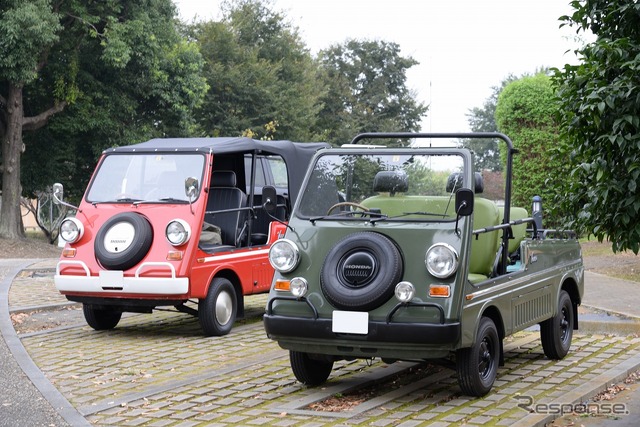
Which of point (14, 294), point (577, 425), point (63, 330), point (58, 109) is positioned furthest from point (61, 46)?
point (577, 425)

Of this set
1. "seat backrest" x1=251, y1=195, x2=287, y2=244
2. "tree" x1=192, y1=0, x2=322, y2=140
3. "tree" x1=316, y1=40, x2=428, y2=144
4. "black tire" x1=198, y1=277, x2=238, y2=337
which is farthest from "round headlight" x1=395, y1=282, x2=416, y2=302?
"tree" x1=316, y1=40, x2=428, y2=144

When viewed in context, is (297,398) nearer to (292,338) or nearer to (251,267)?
(292,338)

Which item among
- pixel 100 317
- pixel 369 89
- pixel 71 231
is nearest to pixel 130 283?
pixel 71 231

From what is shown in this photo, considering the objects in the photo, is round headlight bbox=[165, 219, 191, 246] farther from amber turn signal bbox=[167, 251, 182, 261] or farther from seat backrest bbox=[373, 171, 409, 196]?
seat backrest bbox=[373, 171, 409, 196]

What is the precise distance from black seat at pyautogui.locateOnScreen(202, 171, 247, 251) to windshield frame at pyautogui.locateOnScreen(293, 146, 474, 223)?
382cm

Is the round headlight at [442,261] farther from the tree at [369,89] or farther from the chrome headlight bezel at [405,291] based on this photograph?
the tree at [369,89]

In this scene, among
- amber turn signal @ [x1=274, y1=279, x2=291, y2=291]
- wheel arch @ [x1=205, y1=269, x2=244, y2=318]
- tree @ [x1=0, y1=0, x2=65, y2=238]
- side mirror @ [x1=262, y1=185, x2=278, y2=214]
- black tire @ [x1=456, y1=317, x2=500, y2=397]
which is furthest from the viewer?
tree @ [x1=0, y1=0, x2=65, y2=238]

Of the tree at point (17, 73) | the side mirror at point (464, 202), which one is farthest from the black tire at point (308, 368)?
the tree at point (17, 73)

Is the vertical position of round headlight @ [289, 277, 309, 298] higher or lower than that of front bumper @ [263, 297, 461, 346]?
higher

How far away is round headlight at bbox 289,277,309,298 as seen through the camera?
24.5 feet

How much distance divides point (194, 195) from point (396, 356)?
4.46 meters

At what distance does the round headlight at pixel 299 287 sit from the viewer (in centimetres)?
745

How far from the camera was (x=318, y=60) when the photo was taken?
6706 centimetres

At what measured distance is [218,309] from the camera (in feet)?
36.5
